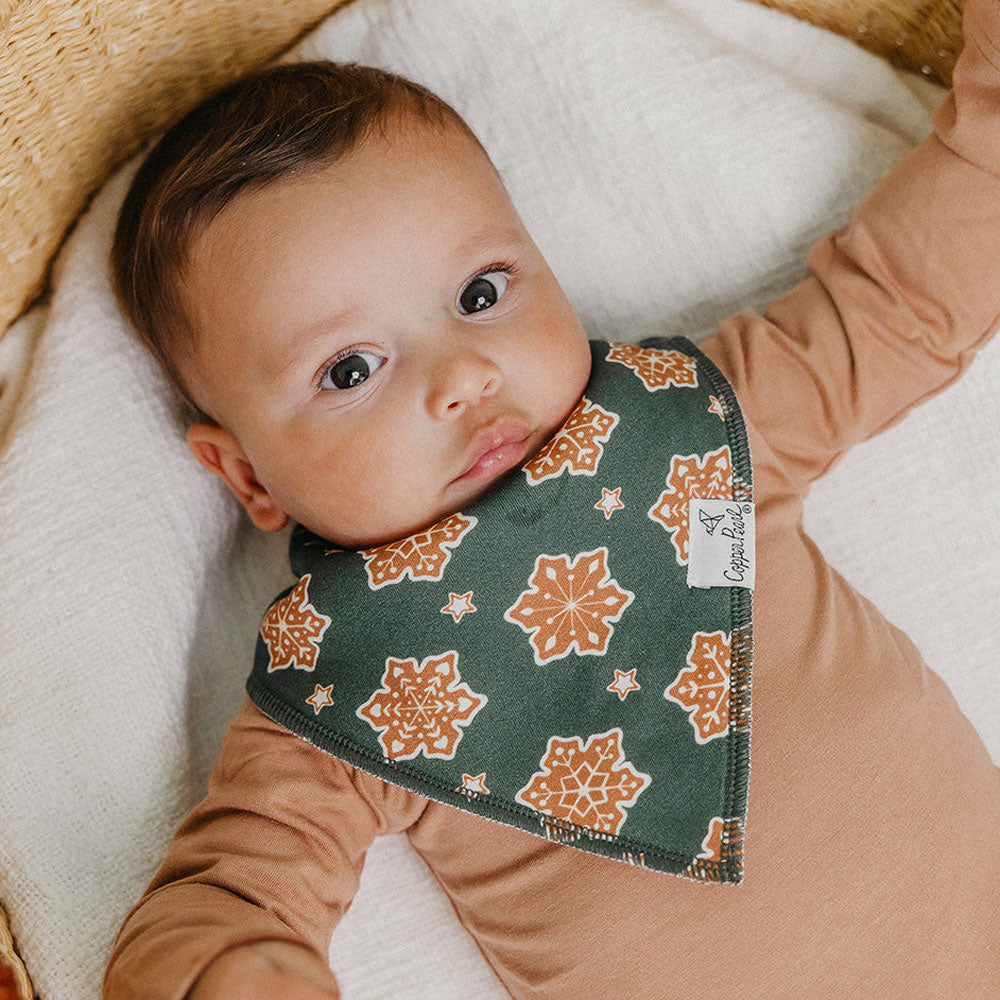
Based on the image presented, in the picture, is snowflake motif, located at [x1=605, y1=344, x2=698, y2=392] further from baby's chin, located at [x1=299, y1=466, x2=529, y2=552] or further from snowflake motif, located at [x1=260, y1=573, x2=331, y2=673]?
snowflake motif, located at [x1=260, y1=573, x2=331, y2=673]

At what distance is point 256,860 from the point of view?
0.91m

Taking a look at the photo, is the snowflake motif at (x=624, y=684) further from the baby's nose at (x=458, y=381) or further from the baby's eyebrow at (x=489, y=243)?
the baby's eyebrow at (x=489, y=243)

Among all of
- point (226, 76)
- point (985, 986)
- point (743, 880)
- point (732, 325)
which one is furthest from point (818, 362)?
point (226, 76)

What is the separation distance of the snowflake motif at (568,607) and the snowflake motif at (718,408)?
20 centimetres

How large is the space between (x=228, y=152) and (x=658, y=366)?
18.3 inches

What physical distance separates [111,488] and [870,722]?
2.75ft

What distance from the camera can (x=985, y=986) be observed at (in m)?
0.98

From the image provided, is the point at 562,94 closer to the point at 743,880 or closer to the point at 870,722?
the point at 870,722

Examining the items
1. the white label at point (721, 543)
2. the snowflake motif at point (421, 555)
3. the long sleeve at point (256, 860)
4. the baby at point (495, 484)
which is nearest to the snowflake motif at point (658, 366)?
Result: the baby at point (495, 484)

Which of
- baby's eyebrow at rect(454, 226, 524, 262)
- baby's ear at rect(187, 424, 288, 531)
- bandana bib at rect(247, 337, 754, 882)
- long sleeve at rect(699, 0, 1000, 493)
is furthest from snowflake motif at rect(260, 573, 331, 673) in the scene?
long sleeve at rect(699, 0, 1000, 493)

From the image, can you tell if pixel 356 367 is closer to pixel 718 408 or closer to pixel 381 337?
pixel 381 337

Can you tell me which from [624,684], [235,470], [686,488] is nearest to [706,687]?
[624,684]

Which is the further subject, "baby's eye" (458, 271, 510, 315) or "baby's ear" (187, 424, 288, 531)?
"baby's ear" (187, 424, 288, 531)

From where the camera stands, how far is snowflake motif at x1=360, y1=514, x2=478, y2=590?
3.18 feet
